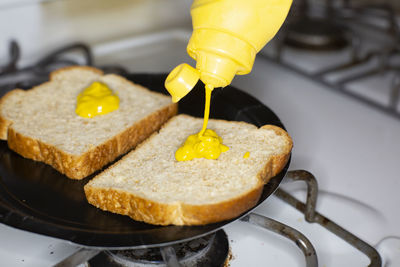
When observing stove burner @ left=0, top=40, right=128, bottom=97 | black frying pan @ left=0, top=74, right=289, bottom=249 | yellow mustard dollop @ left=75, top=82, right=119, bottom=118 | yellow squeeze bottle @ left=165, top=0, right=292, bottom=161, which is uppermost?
yellow squeeze bottle @ left=165, top=0, right=292, bottom=161

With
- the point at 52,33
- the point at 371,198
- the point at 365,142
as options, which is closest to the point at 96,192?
the point at 371,198

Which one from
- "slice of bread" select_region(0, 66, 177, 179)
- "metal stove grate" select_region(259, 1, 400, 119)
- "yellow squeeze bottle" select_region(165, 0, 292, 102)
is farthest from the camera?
"metal stove grate" select_region(259, 1, 400, 119)

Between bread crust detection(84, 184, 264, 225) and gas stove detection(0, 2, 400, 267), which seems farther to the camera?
gas stove detection(0, 2, 400, 267)

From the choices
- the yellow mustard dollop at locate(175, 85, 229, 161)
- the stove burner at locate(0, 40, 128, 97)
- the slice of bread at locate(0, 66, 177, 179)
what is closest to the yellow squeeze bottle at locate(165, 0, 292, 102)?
the yellow mustard dollop at locate(175, 85, 229, 161)

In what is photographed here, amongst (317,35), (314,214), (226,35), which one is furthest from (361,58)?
(226,35)

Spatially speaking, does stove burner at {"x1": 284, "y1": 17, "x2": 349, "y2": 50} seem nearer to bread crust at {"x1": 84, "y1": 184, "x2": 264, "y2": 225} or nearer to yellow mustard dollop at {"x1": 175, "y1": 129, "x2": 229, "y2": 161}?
yellow mustard dollop at {"x1": 175, "y1": 129, "x2": 229, "y2": 161}

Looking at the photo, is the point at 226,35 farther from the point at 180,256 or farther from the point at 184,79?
the point at 180,256

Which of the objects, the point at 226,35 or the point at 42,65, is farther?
the point at 42,65

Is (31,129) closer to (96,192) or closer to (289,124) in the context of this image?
(96,192)
